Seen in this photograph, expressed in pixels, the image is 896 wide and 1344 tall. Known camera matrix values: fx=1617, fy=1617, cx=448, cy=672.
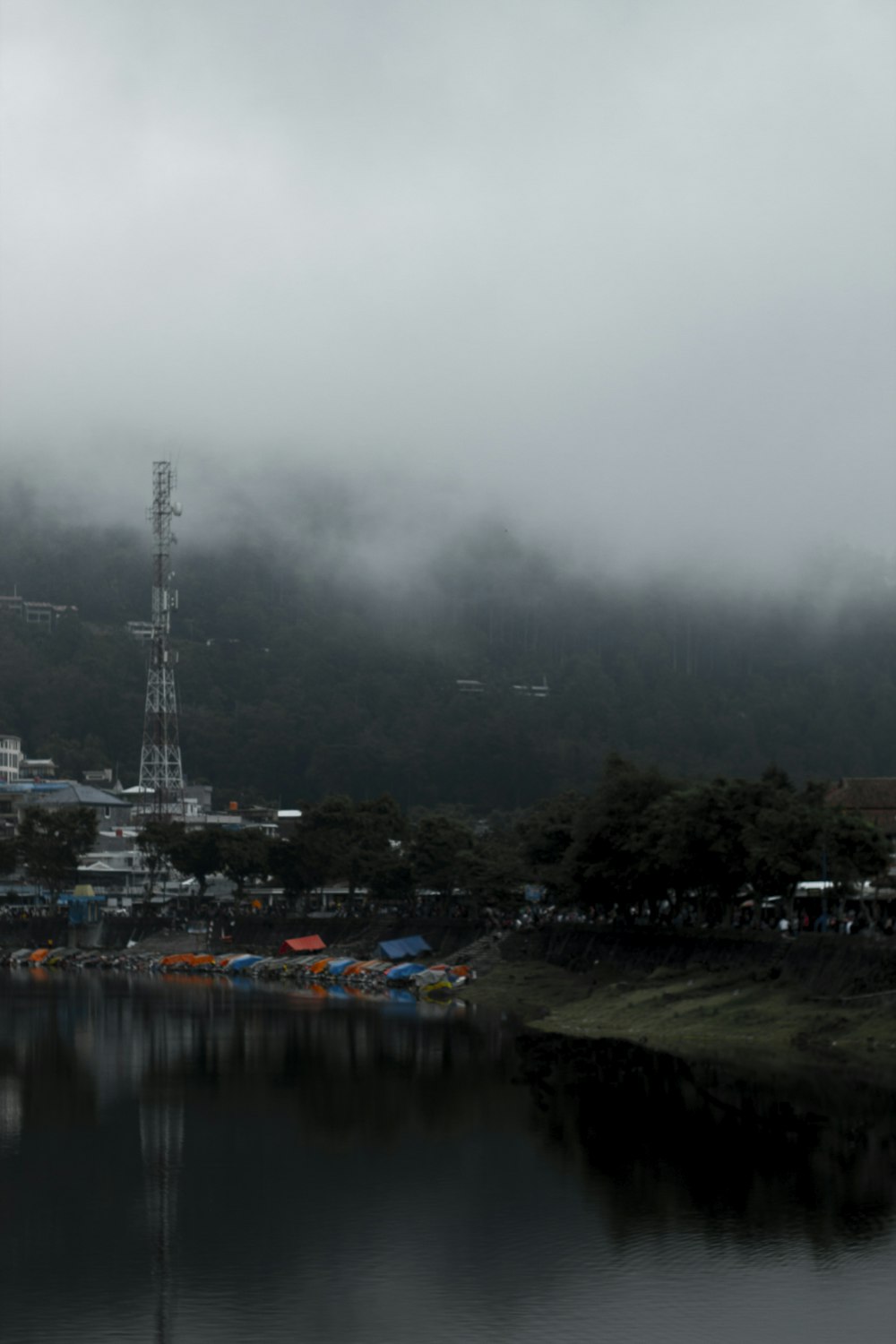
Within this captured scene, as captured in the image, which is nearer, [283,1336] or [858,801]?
[283,1336]

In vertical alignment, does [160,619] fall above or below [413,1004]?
above

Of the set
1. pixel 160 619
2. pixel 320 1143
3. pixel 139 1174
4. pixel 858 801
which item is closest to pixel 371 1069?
pixel 320 1143

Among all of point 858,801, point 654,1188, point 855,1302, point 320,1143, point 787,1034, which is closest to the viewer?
point 855,1302

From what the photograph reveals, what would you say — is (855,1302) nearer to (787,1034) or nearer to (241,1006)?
(787,1034)

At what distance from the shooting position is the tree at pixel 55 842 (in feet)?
572

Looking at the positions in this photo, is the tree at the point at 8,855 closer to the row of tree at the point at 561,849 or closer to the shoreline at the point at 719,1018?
the row of tree at the point at 561,849

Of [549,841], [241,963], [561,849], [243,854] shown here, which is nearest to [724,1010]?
[561,849]

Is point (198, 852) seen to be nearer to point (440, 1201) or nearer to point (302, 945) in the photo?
point (302, 945)

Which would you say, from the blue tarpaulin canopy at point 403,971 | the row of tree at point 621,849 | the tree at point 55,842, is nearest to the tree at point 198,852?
the tree at point 55,842

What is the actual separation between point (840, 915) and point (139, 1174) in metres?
45.3

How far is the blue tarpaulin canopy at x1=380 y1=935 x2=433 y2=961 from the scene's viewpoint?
5017 inches

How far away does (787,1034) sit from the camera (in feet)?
226

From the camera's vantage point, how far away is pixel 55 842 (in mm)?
174375

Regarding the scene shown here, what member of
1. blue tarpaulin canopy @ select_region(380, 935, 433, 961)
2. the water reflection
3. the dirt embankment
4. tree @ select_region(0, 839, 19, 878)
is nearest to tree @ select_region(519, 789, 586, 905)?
the dirt embankment
